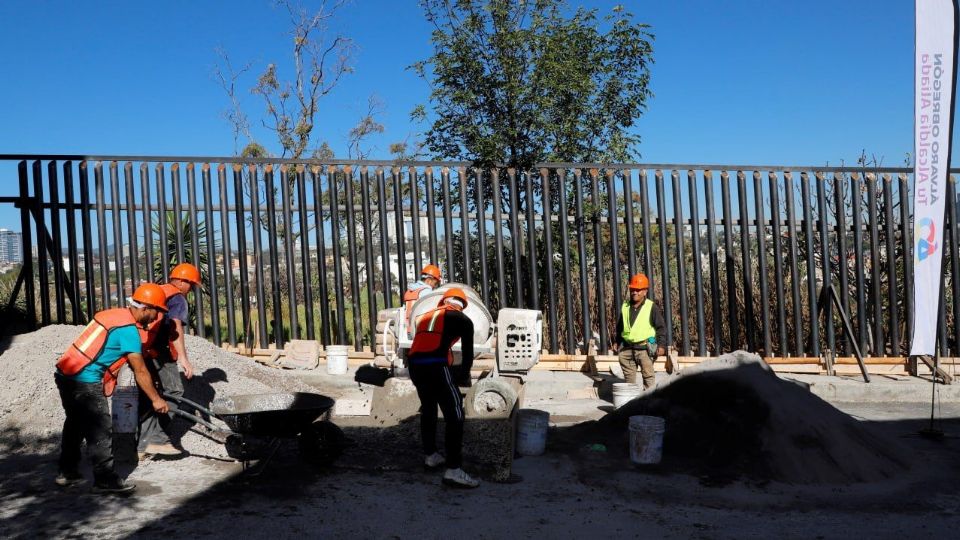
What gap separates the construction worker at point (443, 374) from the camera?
664 cm

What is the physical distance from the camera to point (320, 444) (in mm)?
7039

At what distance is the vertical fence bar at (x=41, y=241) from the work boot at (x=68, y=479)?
20.2 ft

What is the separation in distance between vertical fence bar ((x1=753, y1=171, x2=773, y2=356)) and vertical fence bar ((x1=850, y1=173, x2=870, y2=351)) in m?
1.48

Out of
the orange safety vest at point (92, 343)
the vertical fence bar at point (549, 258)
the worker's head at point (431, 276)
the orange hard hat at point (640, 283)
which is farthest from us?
the vertical fence bar at point (549, 258)

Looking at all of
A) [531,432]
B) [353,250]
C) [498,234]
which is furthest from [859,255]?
[353,250]

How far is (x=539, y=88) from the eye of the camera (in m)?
12.8

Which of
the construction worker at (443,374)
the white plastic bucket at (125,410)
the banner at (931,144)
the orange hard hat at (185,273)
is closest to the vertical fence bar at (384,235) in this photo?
the orange hard hat at (185,273)

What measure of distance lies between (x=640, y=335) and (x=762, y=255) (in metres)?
3.49

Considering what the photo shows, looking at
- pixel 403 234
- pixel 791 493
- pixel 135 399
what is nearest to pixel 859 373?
pixel 791 493

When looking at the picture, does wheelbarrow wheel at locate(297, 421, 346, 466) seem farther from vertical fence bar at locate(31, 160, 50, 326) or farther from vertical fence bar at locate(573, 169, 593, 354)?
vertical fence bar at locate(31, 160, 50, 326)

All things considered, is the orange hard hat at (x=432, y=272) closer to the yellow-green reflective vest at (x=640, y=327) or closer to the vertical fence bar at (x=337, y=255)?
the vertical fence bar at (x=337, y=255)

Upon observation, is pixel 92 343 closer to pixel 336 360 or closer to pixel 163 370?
pixel 163 370

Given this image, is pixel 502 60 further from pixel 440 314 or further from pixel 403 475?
pixel 403 475

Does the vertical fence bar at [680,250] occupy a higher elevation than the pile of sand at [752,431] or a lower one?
higher
